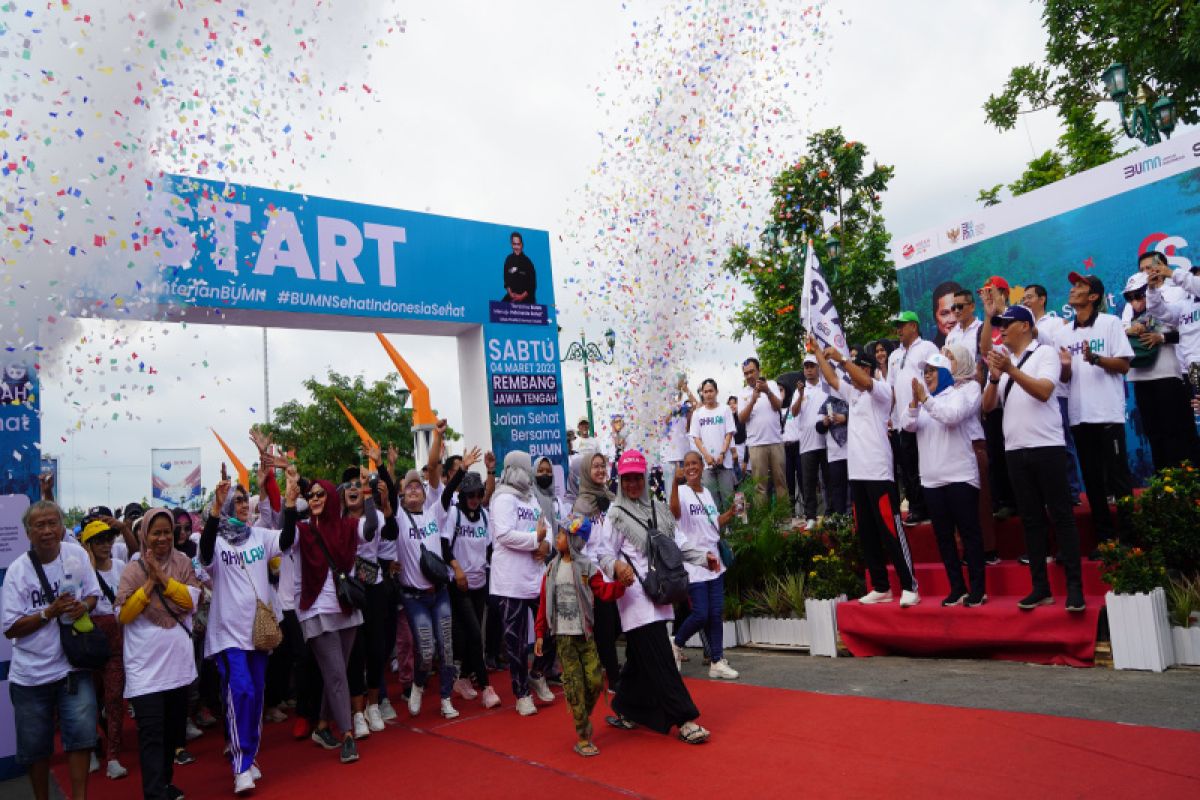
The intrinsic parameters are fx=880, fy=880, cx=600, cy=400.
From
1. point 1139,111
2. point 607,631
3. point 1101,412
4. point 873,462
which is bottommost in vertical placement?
point 607,631

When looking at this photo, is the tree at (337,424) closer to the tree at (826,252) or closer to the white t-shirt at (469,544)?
the tree at (826,252)

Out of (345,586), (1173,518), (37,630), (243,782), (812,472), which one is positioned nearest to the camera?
(37,630)

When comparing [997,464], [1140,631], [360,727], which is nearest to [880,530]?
[997,464]

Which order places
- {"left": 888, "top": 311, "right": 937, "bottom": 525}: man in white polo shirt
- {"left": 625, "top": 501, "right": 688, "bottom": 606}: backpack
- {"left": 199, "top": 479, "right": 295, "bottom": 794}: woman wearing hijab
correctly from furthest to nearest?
{"left": 888, "top": 311, "right": 937, "bottom": 525}: man in white polo shirt → {"left": 625, "top": 501, "right": 688, "bottom": 606}: backpack → {"left": 199, "top": 479, "right": 295, "bottom": 794}: woman wearing hijab

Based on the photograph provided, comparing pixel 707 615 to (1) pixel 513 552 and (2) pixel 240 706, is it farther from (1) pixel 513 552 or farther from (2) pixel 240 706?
(2) pixel 240 706

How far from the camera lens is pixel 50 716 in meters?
5.40

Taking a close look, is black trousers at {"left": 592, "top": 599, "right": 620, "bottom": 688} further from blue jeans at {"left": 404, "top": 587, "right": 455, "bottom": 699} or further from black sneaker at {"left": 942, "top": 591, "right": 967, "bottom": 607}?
black sneaker at {"left": 942, "top": 591, "right": 967, "bottom": 607}

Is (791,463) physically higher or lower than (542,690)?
higher

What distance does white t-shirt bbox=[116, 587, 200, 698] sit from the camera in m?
5.29

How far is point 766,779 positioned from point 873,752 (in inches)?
26.7

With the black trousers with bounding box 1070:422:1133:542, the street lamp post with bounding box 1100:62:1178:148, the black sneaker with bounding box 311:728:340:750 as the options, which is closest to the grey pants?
the black sneaker with bounding box 311:728:340:750

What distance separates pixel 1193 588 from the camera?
605 centimetres

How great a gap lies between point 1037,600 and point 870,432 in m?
1.76

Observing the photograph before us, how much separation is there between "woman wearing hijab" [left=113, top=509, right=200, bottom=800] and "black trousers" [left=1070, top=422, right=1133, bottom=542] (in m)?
6.62
